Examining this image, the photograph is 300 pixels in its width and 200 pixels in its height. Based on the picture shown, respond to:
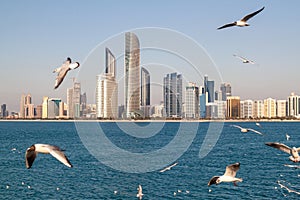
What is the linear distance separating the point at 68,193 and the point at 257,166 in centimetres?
3161

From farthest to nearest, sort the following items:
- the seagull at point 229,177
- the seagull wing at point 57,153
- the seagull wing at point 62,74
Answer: the seagull at point 229,177 < the seagull wing at point 62,74 < the seagull wing at point 57,153

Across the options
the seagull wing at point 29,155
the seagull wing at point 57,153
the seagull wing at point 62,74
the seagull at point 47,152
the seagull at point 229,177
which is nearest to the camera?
the seagull at point 47,152

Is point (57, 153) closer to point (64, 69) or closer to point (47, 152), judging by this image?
point (47, 152)

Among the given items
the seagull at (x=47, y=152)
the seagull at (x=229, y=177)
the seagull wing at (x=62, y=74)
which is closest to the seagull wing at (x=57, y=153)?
the seagull at (x=47, y=152)

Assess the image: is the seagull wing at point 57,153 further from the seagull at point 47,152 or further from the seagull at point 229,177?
the seagull at point 229,177

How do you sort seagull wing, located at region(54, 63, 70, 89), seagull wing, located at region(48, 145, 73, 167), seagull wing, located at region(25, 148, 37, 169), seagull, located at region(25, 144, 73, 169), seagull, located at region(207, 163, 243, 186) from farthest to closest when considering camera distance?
seagull, located at region(207, 163, 243, 186)
seagull wing, located at region(54, 63, 70, 89)
seagull wing, located at region(25, 148, 37, 169)
seagull wing, located at region(48, 145, 73, 167)
seagull, located at region(25, 144, 73, 169)

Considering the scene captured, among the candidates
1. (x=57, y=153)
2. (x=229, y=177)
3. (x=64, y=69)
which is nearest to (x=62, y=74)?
(x=64, y=69)

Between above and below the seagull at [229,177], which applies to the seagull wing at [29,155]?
above

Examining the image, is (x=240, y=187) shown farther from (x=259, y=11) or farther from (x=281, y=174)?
(x=259, y=11)

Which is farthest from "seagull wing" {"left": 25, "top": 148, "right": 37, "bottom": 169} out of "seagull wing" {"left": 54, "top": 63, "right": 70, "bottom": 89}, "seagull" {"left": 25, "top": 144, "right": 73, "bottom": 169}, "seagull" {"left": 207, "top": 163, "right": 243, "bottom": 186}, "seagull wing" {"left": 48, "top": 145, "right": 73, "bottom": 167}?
"seagull" {"left": 207, "top": 163, "right": 243, "bottom": 186}

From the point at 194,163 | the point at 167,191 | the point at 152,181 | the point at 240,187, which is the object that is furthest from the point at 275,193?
the point at 194,163

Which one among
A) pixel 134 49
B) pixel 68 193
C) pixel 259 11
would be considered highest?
pixel 134 49

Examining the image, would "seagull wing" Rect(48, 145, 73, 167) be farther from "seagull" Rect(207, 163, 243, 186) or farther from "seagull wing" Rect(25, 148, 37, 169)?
"seagull" Rect(207, 163, 243, 186)

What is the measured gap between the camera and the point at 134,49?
148 feet
